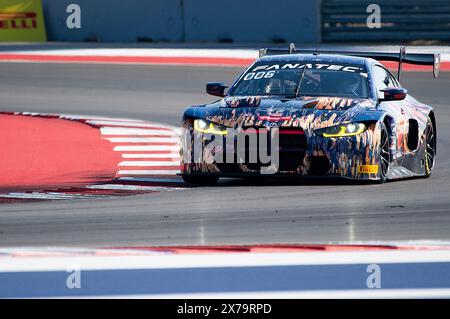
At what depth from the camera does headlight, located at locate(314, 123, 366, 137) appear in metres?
10.5

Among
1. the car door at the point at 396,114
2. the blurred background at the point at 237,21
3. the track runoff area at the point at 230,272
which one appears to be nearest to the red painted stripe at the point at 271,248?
the track runoff area at the point at 230,272

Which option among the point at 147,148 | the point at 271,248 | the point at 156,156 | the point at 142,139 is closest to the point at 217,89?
the point at 156,156

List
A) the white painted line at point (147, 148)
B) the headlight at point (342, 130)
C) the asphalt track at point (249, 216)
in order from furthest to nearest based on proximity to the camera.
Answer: the white painted line at point (147, 148) → the headlight at point (342, 130) → the asphalt track at point (249, 216)

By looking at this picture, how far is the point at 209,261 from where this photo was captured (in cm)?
616

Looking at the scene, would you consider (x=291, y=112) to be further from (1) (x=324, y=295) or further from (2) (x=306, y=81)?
(1) (x=324, y=295)

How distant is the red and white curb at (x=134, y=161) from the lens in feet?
35.1

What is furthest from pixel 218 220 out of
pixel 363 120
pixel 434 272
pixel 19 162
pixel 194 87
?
pixel 194 87

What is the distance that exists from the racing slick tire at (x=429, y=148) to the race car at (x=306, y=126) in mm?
173

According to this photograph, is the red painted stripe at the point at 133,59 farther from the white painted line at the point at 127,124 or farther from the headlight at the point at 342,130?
the headlight at the point at 342,130

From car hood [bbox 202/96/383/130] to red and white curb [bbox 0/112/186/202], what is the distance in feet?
2.66

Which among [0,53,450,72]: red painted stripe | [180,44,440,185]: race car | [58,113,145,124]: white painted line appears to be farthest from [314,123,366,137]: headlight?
[0,53,450,72]: red painted stripe

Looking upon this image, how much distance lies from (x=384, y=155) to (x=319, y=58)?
141 cm

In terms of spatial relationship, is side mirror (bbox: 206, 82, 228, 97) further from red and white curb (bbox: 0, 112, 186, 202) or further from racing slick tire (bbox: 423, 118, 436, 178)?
racing slick tire (bbox: 423, 118, 436, 178)
